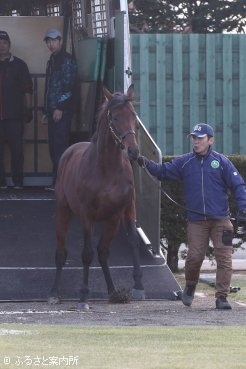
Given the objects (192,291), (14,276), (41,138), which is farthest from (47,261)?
(41,138)

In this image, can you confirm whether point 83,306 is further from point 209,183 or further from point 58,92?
point 58,92

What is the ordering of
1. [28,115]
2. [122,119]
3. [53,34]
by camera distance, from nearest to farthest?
[122,119] < [53,34] < [28,115]

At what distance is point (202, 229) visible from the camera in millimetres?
12125

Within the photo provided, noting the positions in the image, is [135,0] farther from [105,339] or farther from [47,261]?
[105,339]

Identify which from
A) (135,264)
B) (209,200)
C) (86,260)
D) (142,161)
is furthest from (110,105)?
(135,264)

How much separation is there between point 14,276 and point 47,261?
2.13 ft

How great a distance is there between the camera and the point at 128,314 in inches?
457

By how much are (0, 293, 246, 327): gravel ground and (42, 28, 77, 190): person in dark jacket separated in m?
3.35

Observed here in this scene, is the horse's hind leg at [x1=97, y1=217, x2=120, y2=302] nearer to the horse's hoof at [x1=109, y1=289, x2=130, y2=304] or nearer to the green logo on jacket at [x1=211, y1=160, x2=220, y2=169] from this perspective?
the horse's hoof at [x1=109, y1=289, x2=130, y2=304]

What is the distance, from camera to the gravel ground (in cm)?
1088

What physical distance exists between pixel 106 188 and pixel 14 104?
4227 millimetres

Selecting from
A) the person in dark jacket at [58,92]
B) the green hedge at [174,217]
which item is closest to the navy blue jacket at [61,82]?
the person in dark jacket at [58,92]

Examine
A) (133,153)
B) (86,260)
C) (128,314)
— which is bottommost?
(128,314)

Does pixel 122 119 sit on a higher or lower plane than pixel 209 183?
higher
